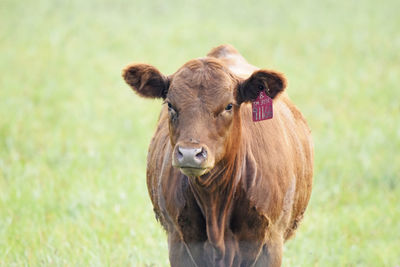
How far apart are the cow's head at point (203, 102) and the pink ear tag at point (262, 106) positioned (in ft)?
0.13

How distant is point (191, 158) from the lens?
162 inches

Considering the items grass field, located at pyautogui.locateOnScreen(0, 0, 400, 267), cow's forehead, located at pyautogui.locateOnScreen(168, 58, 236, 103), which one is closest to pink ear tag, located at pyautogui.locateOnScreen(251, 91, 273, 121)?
cow's forehead, located at pyautogui.locateOnScreen(168, 58, 236, 103)

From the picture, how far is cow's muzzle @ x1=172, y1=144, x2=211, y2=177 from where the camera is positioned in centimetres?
412

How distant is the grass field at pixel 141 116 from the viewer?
7.21 m

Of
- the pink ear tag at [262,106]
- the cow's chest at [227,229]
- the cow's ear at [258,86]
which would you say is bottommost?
the cow's chest at [227,229]

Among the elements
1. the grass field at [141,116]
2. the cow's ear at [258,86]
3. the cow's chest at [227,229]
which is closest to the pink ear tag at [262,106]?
the cow's ear at [258,86]

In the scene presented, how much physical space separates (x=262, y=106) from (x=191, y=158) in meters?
0.93

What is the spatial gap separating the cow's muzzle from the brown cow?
12 centimetres

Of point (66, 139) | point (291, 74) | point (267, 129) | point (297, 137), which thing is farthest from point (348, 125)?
point (267, 129)

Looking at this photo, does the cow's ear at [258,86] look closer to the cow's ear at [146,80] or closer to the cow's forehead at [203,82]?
the cow's forehead at [203,82]

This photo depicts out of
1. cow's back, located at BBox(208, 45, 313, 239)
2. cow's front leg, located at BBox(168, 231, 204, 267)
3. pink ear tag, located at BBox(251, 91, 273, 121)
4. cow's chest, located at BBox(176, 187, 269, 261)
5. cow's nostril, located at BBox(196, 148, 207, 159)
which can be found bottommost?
cow's front leg, located at BBox(168, 231, 204, 267)

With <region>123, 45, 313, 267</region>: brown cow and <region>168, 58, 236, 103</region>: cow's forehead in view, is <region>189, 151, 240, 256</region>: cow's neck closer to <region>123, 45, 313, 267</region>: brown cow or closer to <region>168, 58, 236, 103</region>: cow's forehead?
<region>123, 45, 313, 267</region>: brown cow

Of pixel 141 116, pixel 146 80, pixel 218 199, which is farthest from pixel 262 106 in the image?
pixel 141 116

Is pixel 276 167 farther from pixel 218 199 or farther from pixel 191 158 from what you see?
pixel 191 158
